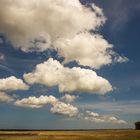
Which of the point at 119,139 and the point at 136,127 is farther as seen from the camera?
the point at 136,127

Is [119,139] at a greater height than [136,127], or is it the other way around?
[136,127]

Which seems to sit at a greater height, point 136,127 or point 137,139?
point 136,127

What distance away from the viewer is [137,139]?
65625mm

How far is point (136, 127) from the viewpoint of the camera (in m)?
166

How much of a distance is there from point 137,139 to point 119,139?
13.8 ft

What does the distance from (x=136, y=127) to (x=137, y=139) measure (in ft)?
344

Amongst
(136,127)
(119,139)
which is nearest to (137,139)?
(119,139)

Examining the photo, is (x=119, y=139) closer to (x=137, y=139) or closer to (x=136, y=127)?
(x=137, y=139)

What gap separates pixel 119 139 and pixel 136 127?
106 meters

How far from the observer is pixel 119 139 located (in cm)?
6531

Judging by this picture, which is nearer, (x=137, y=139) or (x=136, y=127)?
(x=137, y=139)
